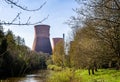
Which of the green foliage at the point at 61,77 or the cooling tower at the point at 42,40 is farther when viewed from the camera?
the cooling tower at the point at 42,40

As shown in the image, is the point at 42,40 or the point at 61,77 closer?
the point at 61,77

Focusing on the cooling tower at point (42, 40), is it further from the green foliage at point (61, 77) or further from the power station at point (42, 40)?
the green foliage at point (61, 77)

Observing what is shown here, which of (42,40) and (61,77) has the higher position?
(42,40)

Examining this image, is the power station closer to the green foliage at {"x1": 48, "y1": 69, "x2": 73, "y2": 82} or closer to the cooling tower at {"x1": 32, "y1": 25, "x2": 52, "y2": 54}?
the cooling tower at {"x1": 32, "y1": 25, "x2": 52, "y2": 54}

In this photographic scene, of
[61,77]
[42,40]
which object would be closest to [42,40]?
[42,40]

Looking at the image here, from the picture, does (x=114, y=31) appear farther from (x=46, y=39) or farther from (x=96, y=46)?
(x=46, y=39)

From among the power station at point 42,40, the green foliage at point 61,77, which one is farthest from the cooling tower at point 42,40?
the green foliage at point 61,77

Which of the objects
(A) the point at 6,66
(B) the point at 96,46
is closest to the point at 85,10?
(B) the point at 96,46

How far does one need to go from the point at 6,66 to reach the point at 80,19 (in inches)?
1549

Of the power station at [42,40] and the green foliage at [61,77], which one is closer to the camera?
the green foliage at [61,77]

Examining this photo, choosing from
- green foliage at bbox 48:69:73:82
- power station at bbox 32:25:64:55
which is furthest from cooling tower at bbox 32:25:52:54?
green foliage at bbox 48:69:73:82

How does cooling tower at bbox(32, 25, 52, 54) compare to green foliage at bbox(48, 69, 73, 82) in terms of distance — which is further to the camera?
cooling tower at bbox(32, 25, 52, 54)

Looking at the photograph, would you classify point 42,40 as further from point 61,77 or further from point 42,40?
point 61,77

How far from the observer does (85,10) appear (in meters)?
16.3
